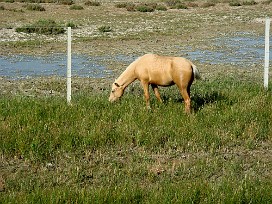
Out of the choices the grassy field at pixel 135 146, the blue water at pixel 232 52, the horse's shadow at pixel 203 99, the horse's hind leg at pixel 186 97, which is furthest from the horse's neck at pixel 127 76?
the blue water at pixel 232 52

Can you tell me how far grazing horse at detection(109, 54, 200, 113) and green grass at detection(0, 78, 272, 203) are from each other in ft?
1.22

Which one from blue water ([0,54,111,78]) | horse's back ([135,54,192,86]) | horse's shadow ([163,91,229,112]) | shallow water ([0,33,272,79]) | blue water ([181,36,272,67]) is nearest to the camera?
horse's back ([135,54,192,86])

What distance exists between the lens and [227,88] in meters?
13.1

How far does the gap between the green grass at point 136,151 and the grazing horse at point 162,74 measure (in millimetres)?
371

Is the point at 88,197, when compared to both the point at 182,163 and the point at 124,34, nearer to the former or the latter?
the point at 182,163

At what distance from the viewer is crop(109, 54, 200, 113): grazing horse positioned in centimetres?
A: 1031

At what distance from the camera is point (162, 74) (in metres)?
10.6

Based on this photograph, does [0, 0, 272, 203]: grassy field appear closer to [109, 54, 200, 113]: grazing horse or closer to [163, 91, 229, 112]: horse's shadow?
[163, 91, 229, 112]: horse's shadow

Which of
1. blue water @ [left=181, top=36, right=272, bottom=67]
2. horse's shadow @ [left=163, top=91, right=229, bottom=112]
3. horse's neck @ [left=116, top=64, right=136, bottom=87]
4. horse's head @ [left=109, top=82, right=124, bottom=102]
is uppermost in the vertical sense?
horse's neck @ [left=116, top=64, right=136, bottom=87]

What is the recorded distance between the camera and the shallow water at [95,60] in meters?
16.7

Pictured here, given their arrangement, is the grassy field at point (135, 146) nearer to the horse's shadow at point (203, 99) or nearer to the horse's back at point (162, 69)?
the horse's shadow at point (203, 99)

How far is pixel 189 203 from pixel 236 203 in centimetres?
59

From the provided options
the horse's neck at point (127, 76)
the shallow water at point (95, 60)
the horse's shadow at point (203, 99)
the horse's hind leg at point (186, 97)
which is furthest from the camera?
the shallow water at point (95, 60)

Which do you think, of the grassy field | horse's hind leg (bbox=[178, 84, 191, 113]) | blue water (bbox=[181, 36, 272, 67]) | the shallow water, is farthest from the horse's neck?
blue water (bbox=[181, 36, 272, 67])
